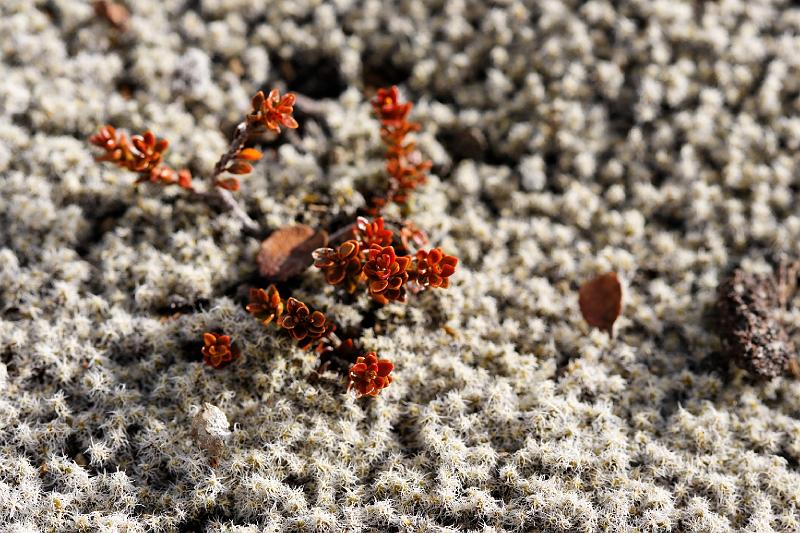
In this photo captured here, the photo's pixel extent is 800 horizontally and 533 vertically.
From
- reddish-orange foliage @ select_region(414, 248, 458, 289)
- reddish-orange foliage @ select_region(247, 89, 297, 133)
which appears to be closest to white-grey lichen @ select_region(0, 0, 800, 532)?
reddish-orange foliage @ select_region(414, 248, 458, 289)

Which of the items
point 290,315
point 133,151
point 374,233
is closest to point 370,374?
point 290,315

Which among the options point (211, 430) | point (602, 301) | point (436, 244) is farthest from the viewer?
point (436, 244)

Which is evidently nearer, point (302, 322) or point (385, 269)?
point (385, 269)

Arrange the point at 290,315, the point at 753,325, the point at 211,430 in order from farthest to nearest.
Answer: the point at 753,325 → the point at 290,315 → the point at 211,430

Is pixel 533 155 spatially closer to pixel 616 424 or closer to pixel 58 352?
pixel 616 424

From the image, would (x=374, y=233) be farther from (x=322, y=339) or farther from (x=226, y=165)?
(x=226, y=165)

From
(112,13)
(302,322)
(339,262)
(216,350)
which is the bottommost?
(216,350)

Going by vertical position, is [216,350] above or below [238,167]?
below
